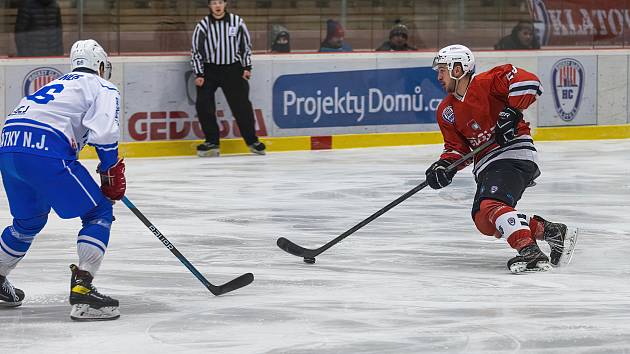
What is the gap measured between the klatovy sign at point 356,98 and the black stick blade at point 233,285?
6260 mm

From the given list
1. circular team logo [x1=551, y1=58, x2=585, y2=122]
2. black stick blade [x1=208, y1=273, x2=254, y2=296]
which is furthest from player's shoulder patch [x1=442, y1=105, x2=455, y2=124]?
circular team logo [x1=551, y1=58, x2=585, y2=122]

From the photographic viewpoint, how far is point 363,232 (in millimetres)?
6992

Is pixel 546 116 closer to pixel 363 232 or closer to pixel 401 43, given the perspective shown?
pixel 401 43

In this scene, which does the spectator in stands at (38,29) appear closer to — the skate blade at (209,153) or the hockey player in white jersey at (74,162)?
the skate blade at (209,153)

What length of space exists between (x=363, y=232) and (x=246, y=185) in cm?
221

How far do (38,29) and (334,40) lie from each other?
2.70 meters

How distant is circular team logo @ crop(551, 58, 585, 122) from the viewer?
497 inches

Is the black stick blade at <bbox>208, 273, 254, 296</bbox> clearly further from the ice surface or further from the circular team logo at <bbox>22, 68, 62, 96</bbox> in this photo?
the circular team logo at <bbox>22, 68, 62, 96</bbox>

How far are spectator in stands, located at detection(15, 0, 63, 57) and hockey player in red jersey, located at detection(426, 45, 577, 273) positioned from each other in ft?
17.5

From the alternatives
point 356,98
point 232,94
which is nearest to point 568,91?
point 356,98

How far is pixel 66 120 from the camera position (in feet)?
14.9

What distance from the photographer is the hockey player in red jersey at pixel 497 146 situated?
565 cm

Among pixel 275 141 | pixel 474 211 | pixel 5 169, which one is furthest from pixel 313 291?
pixel 275 141

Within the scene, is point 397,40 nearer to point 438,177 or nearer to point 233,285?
point 438,177
